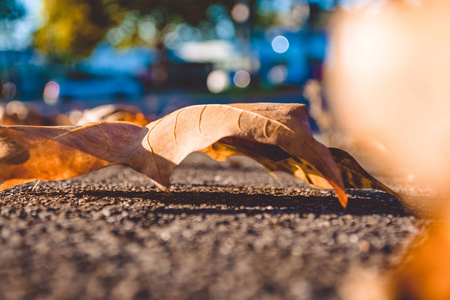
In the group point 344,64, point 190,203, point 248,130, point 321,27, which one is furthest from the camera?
point 321,27

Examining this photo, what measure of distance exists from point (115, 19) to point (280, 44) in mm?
7100

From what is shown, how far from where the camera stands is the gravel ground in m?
0.83

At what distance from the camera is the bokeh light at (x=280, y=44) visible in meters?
19.8

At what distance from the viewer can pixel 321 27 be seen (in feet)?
59.4

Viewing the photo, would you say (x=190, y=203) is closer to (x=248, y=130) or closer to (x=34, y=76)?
(x=248, y=130)

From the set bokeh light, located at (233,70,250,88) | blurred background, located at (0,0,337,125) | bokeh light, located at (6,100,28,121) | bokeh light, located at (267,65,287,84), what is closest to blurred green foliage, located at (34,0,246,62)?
blurred background, located at (0,0,337,125)

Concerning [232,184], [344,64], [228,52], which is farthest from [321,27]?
[232,184]

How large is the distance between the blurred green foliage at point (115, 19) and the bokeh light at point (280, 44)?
2426 mm

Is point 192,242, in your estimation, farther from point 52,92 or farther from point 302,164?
point 52,92

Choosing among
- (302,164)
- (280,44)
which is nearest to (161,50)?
(280,44)

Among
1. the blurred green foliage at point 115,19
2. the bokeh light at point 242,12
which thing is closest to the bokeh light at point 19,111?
the bokeh light at point 242,12

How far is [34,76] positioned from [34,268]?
26.9 meters

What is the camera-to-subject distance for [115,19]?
18.5 meters

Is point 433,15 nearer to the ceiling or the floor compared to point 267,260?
nearer to the ceiling
